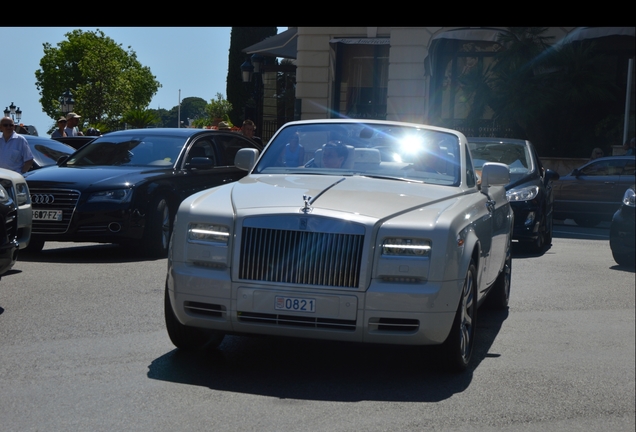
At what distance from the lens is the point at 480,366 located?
5.34 meters

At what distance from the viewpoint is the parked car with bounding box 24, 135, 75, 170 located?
13.7 m

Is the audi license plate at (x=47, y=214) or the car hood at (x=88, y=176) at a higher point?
the car hood at (x=88, y=176)

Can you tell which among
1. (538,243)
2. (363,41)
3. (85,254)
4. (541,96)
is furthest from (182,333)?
(363,41)

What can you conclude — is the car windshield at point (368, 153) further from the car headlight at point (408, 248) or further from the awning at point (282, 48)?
the awning at point (282, 48)

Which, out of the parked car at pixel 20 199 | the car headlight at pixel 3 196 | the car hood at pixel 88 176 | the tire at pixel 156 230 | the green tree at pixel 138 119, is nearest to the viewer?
the car headlight at pixel 3 196

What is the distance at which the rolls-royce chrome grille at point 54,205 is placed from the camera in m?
10.5

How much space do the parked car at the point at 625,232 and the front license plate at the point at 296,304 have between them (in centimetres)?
345

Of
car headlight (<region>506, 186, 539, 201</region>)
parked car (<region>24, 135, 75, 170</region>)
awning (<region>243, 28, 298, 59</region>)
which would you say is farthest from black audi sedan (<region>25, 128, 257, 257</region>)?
awning (<region>243, 28, 298, 59</region>)

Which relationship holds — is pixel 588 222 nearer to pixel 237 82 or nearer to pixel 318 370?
pixel 318 370

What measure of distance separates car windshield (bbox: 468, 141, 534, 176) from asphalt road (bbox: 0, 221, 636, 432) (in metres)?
5.91

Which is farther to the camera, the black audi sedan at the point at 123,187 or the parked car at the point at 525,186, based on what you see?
the parked car at the point at 525,186

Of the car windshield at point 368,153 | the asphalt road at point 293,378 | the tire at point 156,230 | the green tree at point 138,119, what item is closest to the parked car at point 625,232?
the asphalt road at point 293,378
